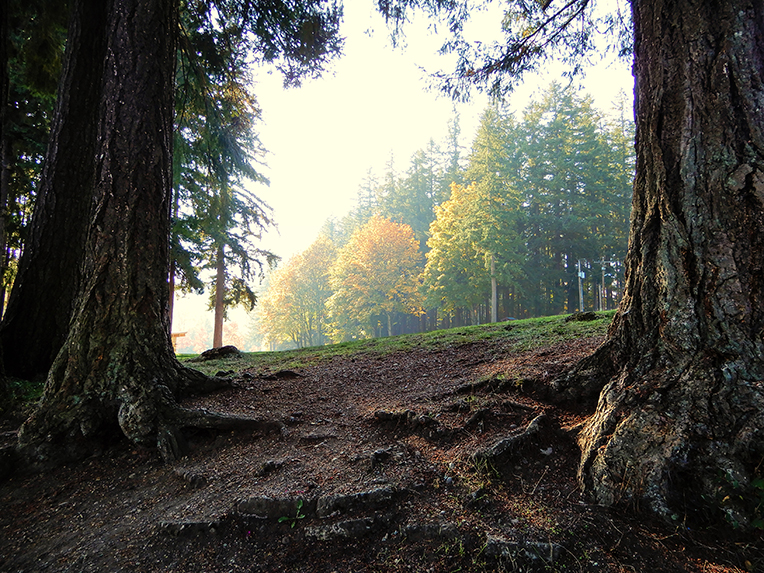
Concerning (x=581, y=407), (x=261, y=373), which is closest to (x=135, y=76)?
(x=261, y=373)

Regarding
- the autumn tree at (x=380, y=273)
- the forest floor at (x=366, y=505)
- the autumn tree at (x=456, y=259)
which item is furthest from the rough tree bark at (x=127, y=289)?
the autumn tree at (x=380, y=273)

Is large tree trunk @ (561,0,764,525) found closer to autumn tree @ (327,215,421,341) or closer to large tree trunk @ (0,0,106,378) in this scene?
large tree trunk @ (0,0,106,378)

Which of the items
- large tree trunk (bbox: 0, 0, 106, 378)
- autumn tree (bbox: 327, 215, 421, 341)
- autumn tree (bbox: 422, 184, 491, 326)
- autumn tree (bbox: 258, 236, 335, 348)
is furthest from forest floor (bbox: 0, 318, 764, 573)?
autumn tree (bbox: 258, 236, 335, 348)

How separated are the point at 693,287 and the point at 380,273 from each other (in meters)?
28.4

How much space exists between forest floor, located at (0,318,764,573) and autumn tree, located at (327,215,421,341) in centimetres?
2673

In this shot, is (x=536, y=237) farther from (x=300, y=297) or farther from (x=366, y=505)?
(x=366, y=505)

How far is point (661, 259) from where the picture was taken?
7.32 feet

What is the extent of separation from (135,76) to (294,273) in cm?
3680

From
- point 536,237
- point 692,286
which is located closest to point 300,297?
point 536,237

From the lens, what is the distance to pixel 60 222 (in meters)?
4.56

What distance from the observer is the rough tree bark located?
2.97 metres

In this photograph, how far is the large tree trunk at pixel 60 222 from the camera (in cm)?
438

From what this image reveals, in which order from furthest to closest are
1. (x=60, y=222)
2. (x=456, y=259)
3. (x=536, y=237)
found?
(x=536, y=237), (x=456, y=259), (x=60, y=222)

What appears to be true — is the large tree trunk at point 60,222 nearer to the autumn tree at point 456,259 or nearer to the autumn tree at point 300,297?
the autumn tree at point 456,259
